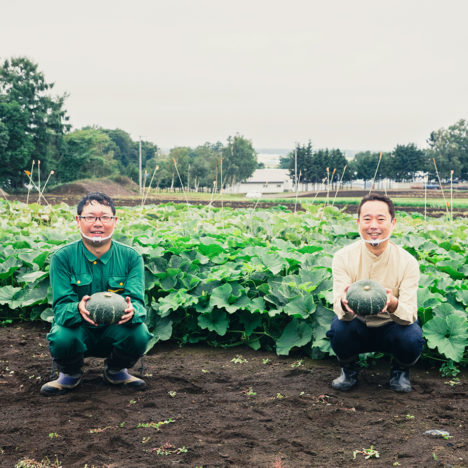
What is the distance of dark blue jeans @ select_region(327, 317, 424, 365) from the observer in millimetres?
3730

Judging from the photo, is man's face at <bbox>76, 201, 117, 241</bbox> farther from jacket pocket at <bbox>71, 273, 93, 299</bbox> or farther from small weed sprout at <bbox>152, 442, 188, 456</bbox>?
small weed sprout at <bbox>152, 442, 188, 456</bbox>

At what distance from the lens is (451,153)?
73.1m

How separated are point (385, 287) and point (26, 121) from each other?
4498 cm

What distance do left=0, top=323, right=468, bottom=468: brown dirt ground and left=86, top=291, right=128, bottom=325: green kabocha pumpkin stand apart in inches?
22.8

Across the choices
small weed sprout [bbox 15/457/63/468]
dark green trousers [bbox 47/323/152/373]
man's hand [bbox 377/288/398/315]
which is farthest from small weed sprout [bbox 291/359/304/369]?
small weed sprout [bbox 15/457/63/468]

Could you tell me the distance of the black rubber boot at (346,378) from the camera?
389 centimetres

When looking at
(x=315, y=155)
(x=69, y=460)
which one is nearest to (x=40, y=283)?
(x=69, y=460)

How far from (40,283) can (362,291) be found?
3.29 metres

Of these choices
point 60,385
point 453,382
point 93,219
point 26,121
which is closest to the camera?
point 93,219

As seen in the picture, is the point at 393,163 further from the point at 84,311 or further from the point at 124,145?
the point at 84,311

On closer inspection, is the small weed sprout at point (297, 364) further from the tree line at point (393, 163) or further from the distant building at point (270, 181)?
the distant building at point (270, 181)

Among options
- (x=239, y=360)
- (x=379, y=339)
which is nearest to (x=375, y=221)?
(x=379, y=339)

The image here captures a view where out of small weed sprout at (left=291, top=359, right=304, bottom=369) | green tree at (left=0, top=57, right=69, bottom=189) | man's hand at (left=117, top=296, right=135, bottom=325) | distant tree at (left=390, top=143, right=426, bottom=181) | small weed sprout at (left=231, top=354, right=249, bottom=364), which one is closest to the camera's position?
man's hand at (left=117, top=296, right=135, bottom=325)

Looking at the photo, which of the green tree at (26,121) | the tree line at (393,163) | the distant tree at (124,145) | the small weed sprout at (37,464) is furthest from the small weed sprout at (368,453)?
the distant tree at (124,145)
